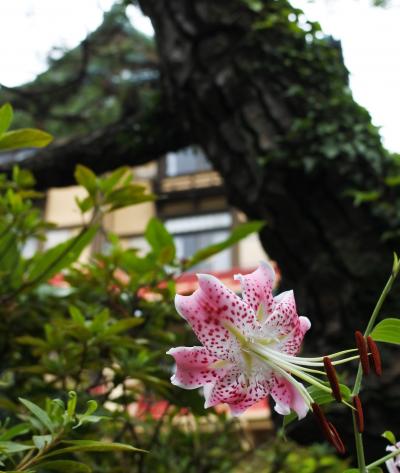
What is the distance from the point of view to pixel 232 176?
1.99 m

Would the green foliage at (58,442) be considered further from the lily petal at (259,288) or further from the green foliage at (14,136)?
the green foliage at (14,136)

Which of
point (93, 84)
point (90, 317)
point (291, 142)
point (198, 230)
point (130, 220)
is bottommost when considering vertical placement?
point (198, 230)

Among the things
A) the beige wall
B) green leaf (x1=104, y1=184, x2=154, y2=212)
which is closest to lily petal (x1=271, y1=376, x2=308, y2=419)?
green leaf (x1=104, y1=184, x2=154, y2=212)

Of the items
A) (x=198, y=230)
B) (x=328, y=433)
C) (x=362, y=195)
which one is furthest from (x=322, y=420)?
(x=198, y=230)

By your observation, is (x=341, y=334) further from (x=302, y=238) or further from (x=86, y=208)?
(x=86, y=208)

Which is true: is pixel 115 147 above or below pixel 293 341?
above

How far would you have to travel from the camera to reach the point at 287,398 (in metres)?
0.51

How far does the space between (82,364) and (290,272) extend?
3.54ft

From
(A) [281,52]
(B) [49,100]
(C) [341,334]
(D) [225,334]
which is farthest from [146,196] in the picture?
(B) [49,100]

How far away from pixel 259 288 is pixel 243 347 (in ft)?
0.18

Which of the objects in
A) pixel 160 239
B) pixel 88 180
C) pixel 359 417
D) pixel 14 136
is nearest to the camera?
pixel 359 417

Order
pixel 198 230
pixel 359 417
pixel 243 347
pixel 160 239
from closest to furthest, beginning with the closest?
pixel 359 417 < pixel 243 347 < pixel 160 239 < pixel 198 230

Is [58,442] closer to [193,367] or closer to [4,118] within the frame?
[193,367]

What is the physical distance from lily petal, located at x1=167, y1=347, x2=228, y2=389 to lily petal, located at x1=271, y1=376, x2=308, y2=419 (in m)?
0.05
